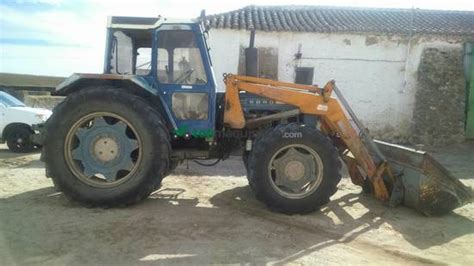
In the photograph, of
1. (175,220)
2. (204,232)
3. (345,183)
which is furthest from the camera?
(345,183)

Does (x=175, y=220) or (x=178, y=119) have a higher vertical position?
(x=178, y=119)

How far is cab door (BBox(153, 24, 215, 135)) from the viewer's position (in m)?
5.56

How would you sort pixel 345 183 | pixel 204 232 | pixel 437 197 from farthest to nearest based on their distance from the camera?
pixel 345 183
pixel 437 197
pixel 204 232

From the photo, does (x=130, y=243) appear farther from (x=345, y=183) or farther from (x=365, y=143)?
(x=345, y=183)

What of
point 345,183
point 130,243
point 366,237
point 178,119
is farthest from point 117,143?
point 345,183

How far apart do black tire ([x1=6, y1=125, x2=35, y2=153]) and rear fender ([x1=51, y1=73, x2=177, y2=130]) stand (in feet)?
17.0

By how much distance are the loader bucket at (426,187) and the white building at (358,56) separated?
26.9 ft

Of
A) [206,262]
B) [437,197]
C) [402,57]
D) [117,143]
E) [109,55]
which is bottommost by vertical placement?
[206,262]

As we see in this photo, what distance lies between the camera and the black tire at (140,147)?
532cm

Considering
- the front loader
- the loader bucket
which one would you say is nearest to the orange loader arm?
the front loader

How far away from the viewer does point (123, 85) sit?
18.4 ft

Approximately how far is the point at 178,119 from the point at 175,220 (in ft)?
4.41

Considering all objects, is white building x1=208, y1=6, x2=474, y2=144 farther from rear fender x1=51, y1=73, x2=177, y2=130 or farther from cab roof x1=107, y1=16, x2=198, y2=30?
rear fender x1=51, y1=73, x2=177, y2=130

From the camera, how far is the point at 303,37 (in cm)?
1363
